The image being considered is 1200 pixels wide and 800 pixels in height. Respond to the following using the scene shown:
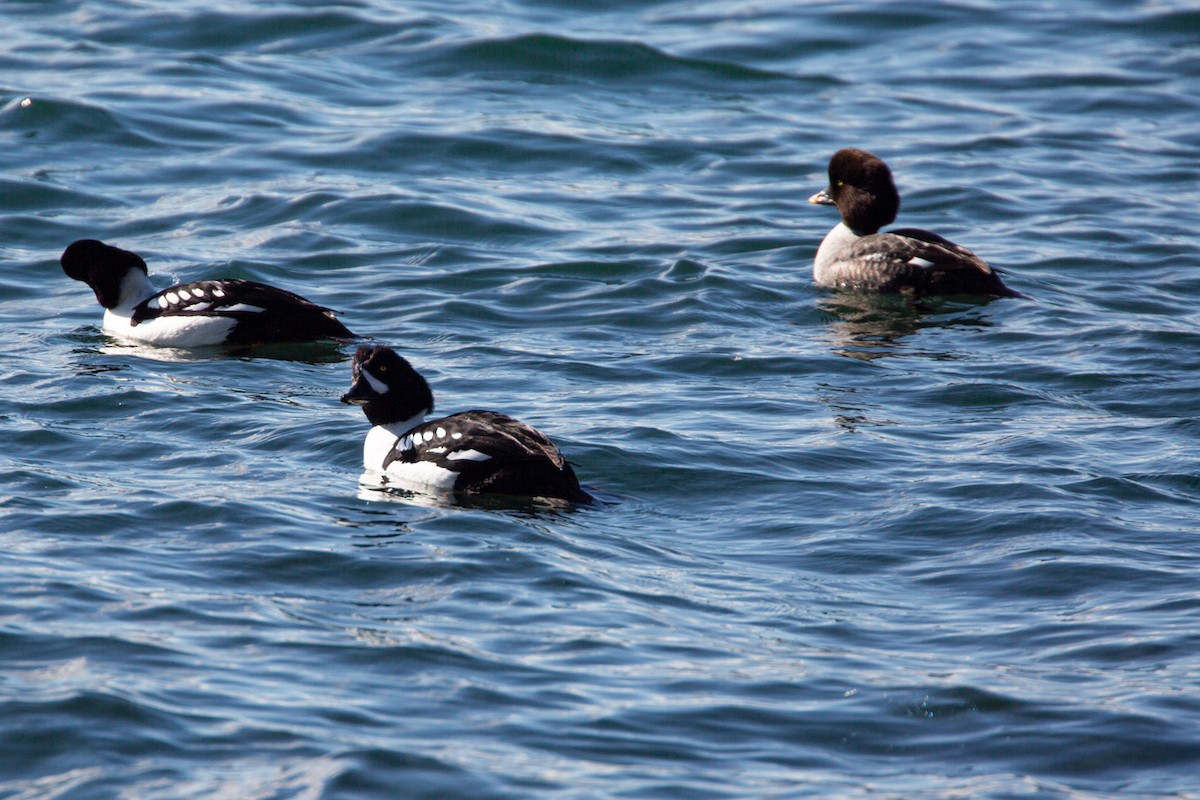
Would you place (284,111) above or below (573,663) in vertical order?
above

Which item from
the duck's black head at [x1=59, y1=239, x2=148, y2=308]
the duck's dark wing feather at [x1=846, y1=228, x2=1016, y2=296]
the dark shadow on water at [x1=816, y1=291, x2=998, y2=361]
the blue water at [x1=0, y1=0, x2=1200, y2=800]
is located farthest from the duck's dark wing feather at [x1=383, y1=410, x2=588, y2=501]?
the duck's dark wing feather at [x1=846, y1=228, x2=1016, y2=296]

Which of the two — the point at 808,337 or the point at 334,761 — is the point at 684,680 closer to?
the point at 334,761

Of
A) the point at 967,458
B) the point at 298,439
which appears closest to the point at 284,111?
the point at 298,439

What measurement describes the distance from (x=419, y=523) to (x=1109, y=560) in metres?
3.56

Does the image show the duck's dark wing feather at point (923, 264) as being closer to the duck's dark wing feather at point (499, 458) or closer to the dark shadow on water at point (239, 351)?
the dark shadow on water at point (239, 351)

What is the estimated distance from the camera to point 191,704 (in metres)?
6.56

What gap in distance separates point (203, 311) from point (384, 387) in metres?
3.07

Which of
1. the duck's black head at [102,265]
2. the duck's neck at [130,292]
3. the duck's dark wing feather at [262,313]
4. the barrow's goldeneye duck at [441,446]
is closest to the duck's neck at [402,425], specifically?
the barrow's goldeneye duck at [441,446]

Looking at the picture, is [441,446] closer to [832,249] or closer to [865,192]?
[832,249]

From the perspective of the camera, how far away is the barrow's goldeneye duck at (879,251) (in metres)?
13.5

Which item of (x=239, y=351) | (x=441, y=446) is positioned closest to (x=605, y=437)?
(x=441, y=446)

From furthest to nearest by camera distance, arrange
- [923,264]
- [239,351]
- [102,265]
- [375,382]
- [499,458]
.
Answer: [923,264]
[102,265]
[239,351]
[375,382]
[499,458]

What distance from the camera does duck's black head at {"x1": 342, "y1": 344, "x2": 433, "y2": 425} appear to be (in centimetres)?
956

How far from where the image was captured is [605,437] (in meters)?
10.3
